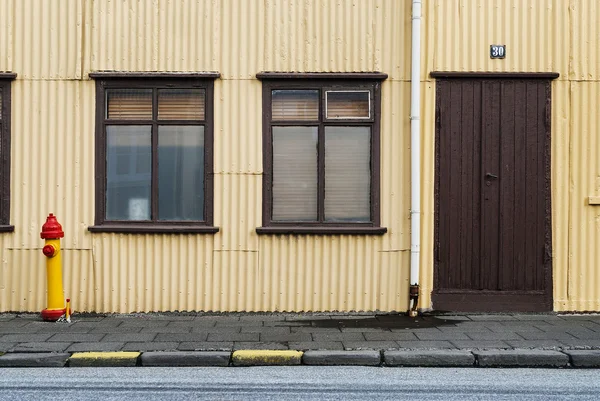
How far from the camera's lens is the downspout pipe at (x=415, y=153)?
968 centimetres

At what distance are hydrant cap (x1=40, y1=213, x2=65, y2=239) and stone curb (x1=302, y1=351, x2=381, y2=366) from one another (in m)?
3.90

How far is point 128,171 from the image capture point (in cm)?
994

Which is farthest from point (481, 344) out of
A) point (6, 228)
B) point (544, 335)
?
point (6, 228)

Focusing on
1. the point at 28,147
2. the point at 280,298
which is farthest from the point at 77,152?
the point at 280,298

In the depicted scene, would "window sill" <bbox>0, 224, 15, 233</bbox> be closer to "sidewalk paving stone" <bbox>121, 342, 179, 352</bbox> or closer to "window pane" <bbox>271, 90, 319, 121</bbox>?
"sidewalk paving stone" <bbox>121, 342, 179, 352</bbox>

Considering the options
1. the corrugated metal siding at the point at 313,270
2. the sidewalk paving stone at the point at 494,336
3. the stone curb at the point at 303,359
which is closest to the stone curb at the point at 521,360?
the stone curb at the point at 303,359

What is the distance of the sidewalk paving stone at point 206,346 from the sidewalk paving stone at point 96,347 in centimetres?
67

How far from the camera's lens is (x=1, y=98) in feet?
32.2

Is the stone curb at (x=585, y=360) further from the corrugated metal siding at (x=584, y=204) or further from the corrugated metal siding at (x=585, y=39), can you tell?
the corrugated metal siding at (x=585, y=39)

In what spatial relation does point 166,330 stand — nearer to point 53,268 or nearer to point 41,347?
point 41,347

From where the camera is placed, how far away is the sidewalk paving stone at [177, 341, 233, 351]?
7472mm

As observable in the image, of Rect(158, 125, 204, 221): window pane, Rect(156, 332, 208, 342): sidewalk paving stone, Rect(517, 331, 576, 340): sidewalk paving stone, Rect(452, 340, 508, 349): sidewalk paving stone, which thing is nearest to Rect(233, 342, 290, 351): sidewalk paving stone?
Rect(156, 332, 208, 342): sidewalk paving stone

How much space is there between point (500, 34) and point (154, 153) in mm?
4968

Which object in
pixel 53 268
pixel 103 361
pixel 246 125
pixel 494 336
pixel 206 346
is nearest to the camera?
pixel 103 361
